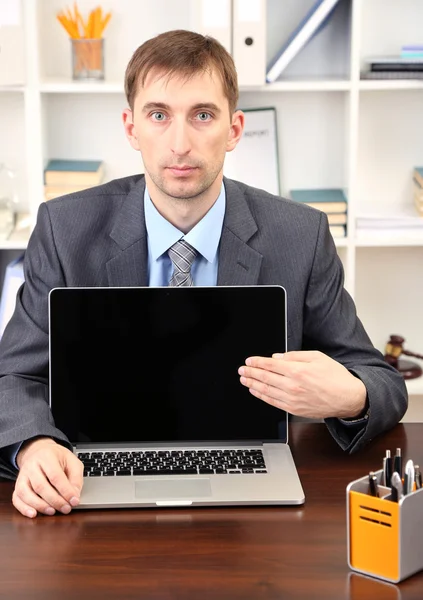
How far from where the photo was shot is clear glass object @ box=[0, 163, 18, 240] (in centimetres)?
294

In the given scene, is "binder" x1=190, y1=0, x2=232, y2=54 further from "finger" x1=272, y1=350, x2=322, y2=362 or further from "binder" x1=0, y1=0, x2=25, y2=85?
"finger" x1=272, y1=350, x2=322, y2=362

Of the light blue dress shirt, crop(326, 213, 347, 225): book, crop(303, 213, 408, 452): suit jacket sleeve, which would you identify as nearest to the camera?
crop(303, 213, 408, 452): suit jacket sleeve

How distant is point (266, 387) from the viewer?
54.6 inches

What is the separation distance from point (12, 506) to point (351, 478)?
487mm

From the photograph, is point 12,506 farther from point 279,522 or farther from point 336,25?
point 336,25

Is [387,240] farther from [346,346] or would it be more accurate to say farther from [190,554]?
[190,554]

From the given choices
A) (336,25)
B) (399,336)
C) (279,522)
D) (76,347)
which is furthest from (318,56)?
(279,522)

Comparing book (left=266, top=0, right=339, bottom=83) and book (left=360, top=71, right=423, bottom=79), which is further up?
book (left=266, top=0, right=339, bottom=83)

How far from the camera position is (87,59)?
286 cm

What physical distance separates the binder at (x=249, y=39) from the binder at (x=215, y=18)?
0.07ft

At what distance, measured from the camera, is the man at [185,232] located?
66.7 inches

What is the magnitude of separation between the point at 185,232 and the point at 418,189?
1356 millimetres

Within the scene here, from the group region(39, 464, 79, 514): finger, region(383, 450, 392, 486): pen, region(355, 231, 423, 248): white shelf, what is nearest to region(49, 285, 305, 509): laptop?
region(39, 464, 79, 514): finger

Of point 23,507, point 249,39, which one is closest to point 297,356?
point 23,507
